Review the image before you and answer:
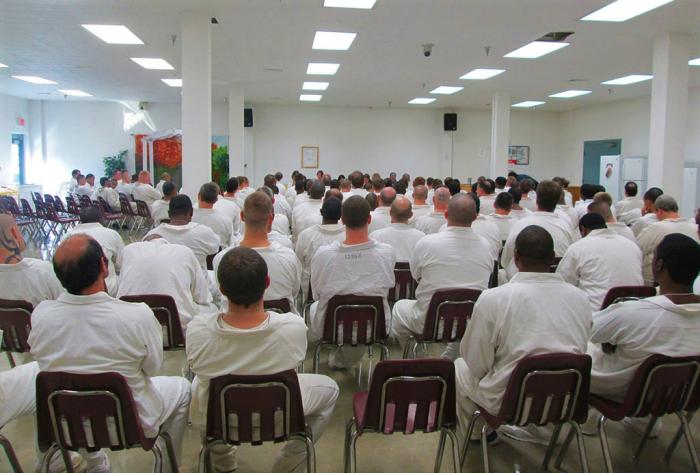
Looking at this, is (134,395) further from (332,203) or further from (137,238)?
(137,238)

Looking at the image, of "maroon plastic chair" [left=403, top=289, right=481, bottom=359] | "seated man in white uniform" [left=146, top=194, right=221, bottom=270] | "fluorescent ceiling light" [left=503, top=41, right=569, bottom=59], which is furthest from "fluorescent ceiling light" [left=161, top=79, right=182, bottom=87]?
"maroon plastic chair" [left=403, top=289, right=481, bottom=359]

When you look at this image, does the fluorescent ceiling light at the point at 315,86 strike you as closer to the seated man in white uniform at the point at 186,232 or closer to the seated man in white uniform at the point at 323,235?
the seated man in white uniform at the point at 186,232

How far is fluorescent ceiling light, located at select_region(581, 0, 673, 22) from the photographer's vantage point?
6.37 meters

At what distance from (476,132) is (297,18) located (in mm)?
12501

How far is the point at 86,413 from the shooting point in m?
2.07

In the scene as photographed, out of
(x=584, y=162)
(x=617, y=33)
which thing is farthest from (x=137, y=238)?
(x=584, y=162)

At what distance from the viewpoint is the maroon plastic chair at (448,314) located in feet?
10.9

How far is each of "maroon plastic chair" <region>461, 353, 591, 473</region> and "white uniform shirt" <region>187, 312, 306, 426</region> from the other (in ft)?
3.09

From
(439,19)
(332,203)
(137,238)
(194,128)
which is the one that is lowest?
(137,238)

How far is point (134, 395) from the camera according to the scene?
2.22m

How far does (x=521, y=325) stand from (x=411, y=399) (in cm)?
59

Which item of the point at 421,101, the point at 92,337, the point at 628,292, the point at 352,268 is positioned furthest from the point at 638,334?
the point at 421,101

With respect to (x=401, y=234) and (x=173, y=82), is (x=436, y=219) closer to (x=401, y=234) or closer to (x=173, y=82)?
(x=401, y=234)

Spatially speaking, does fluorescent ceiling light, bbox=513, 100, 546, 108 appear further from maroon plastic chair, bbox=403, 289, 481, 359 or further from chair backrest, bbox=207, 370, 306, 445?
chair backrest, bbox=207, 370, 306, 445
